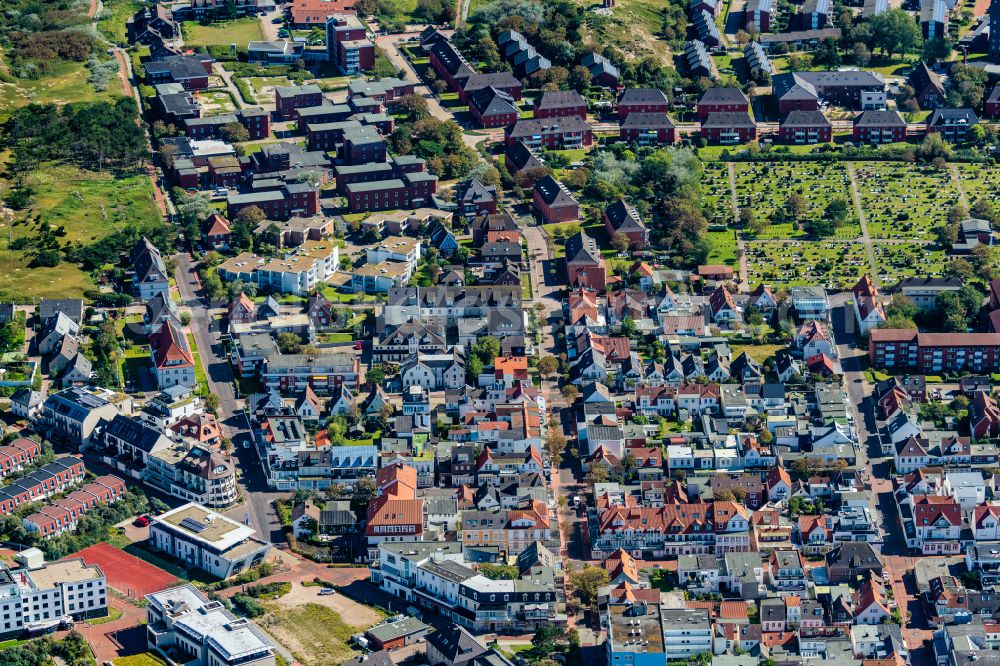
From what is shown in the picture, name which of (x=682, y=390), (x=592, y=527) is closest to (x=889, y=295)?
(x=682, y=390)

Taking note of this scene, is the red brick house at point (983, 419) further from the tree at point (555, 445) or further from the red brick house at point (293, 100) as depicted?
the red brick house at point (293, 100)

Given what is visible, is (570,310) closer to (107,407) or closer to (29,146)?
(107,407)

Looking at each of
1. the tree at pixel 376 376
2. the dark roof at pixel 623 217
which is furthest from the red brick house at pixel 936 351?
the tree at pixel 376 376

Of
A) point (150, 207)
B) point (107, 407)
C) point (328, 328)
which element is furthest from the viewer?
point (150, 207)

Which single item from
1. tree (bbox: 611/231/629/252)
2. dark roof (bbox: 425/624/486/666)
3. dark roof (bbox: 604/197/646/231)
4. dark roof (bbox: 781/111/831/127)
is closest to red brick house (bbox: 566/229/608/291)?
tree (bbox: 611/231/629/252)

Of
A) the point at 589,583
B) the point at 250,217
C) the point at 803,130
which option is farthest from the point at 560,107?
the point at 589,583
